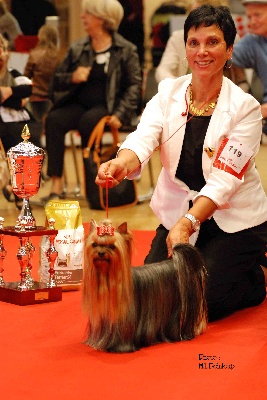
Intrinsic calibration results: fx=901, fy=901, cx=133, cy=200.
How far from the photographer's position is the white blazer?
3293 millimetres

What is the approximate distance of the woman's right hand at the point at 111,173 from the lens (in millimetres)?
3041

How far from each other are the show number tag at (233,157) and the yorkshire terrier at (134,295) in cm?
39

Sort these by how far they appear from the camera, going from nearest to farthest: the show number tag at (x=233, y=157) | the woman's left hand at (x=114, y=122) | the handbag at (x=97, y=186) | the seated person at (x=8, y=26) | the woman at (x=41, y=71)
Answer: the show number tag at (x=233, y=157) → the handbag at (x=97, y=186) → the woman's left hand at (x=114, y=122) → the woman at (x=41, y=71) → the seated person at (x=8, y=26)

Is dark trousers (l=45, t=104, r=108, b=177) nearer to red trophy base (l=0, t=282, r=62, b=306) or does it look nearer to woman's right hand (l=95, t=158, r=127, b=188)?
red trophy base (l=0, t=282, r=62, b=306)

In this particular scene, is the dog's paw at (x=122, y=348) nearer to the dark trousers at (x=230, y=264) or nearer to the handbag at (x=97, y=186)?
the dark trousers at (x=230, y=264)

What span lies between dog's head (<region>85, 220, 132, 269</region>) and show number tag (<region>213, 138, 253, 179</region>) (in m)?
0.63

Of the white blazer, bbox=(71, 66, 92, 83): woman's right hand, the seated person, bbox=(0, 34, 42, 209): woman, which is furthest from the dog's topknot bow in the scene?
the seated person

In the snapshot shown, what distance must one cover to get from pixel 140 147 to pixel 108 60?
3.15 meters

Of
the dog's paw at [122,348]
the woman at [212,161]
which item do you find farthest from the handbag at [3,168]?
the dog's paw at [122,348]

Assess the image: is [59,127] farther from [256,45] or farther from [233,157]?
[233,157]

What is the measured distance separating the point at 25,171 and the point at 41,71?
363 centimetres

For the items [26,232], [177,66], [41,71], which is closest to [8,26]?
[41,71]

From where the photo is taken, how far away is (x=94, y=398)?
2.49 m

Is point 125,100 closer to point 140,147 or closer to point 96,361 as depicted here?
point 140,147
